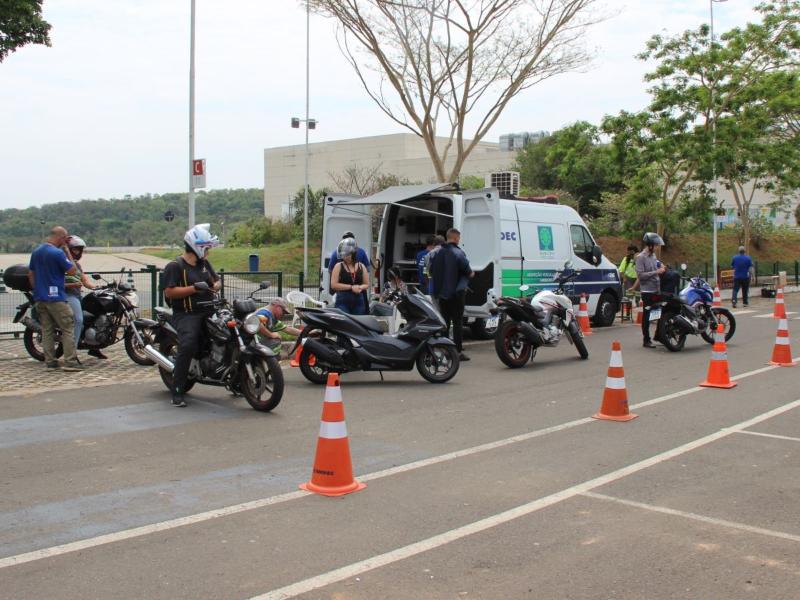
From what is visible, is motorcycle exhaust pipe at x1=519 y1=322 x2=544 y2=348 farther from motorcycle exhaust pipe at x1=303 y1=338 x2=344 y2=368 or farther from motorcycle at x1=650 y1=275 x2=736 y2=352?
motorcycle exhaust pipe at x1=303 y1=338 x2=344 y2=368

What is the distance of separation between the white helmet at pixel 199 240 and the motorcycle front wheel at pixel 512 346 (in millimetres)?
4694

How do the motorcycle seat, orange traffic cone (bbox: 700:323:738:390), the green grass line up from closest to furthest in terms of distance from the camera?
orange traffic cone (bbox: 700:323:738:390)
the motorcycle seat
the green grass

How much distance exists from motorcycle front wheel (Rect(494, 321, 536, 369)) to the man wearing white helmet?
4551 millimetres

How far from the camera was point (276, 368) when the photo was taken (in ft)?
26.9

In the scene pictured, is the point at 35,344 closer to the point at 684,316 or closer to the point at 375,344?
the point at 375,344

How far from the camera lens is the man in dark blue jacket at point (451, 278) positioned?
1234 centimetres

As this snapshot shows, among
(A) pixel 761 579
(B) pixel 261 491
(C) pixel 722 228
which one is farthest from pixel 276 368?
(C) pixel 722 228

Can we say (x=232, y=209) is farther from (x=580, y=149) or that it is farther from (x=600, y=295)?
(x=600, y=295)

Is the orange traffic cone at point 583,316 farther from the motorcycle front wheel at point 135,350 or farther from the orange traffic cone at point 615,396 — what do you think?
the motorcycle front wheel at point 135,350

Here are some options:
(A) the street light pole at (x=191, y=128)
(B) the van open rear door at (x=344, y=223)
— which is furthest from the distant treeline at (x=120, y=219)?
(B) the van open rear door at (x=344, y=223)

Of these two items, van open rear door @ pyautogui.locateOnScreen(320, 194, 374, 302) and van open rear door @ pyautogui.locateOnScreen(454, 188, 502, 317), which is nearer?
van open rear door @ pyautogui.locateOnScreen(454, 188, 502, 317)

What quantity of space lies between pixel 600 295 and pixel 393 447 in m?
11.5

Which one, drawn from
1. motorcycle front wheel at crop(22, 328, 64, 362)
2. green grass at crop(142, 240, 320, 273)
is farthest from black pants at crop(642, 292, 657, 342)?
green grass at crop(142, 240, 320, 273)

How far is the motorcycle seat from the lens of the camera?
1021cm
